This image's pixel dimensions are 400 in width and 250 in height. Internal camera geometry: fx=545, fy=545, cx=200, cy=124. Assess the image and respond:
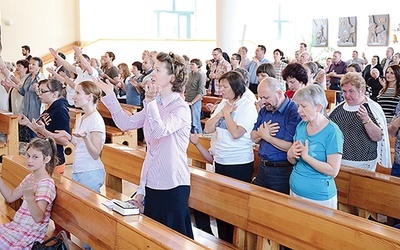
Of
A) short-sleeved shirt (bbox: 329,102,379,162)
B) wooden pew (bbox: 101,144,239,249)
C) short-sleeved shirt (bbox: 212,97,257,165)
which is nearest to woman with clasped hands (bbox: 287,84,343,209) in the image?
short-sleeved shirt (bbox: 212,97,257,165)

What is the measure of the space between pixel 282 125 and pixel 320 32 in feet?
45.7

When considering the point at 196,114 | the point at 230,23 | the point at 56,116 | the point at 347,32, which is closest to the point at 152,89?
the point at 56,116

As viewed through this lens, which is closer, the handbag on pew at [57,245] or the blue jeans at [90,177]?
the handbag on pew at [57,245]

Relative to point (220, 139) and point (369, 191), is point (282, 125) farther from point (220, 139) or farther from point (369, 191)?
point (369, 191)

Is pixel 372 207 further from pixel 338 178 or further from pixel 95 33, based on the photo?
pixel 95 33

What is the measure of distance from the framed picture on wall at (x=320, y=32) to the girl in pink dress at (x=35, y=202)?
14.1 meters

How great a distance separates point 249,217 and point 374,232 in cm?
88

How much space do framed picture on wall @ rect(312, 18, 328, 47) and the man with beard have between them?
44.9 ft

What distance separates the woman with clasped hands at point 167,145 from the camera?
9.73ft

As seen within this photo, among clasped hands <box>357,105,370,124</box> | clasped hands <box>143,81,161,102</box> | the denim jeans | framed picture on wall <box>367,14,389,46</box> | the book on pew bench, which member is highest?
framed picture on wall <box>367,14,389,46</box>

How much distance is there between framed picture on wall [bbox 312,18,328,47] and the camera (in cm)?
1664

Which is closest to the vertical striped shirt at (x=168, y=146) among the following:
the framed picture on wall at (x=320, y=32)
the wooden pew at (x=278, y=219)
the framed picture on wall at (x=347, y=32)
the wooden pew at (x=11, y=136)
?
the wooden pew at (x=278, y=219)

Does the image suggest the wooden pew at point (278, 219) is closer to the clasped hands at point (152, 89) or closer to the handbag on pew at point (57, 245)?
the clasped hands at point (152, 89)

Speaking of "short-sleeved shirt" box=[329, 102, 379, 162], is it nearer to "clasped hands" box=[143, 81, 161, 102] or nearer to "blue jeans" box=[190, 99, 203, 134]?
"clasped hands" box=[143, 81, 161, 102]
